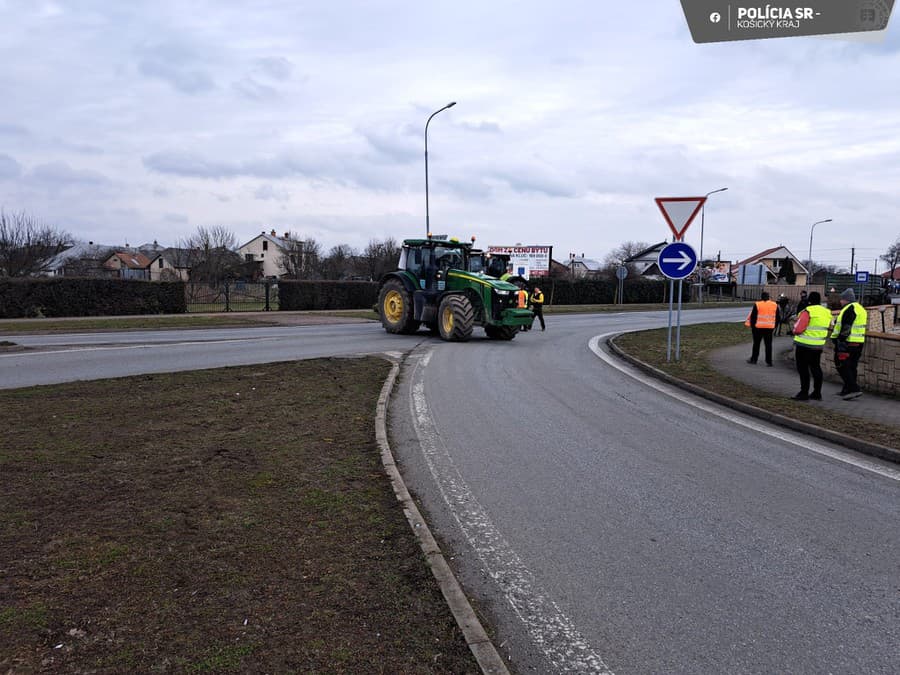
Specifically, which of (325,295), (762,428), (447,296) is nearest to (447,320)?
(447,296)

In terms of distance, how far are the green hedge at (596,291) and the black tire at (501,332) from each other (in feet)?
101

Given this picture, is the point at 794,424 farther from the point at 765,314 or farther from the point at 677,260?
the point at 765,314

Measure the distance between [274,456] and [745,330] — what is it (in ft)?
73.6

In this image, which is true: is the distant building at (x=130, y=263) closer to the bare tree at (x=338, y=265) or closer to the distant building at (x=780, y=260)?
the bare tree at (x=338, y=265)

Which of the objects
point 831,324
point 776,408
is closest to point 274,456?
point 776,408

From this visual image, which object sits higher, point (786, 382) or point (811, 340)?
point (811, 340)

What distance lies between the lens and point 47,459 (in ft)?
19.0

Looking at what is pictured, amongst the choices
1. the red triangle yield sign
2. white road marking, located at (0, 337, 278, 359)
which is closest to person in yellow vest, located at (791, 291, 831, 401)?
the red triangle yield sign

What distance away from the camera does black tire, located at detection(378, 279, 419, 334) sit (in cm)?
1970

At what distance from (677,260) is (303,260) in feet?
226

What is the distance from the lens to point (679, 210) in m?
13.4

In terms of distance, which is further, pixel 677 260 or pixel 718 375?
pixel 677 260

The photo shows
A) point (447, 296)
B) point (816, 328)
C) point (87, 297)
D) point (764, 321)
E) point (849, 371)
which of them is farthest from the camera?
point (87, 297)

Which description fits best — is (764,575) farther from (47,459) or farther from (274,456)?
(47,459)
